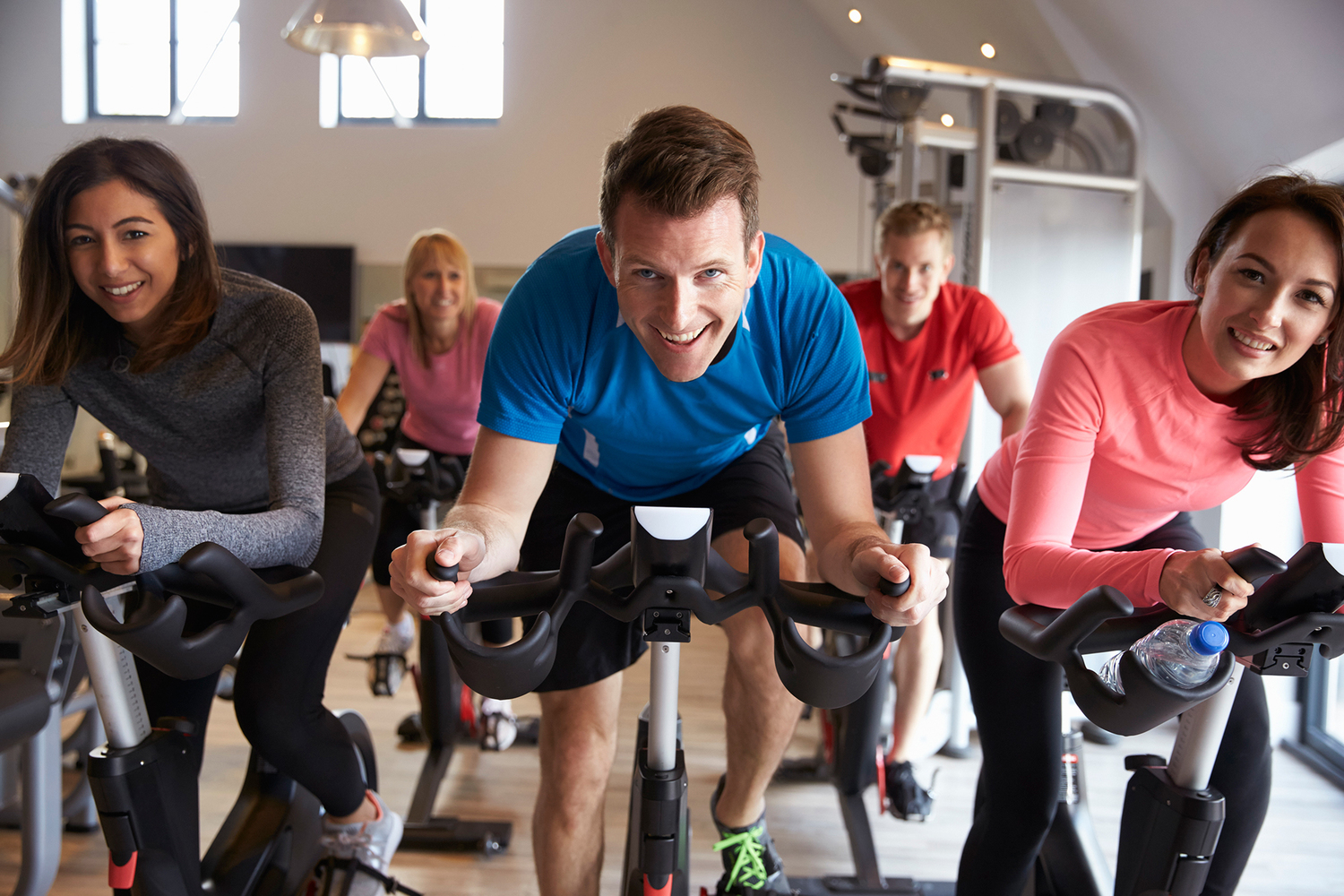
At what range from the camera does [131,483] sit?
354cm

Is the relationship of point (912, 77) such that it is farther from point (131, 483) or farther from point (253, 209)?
point (253, 209)

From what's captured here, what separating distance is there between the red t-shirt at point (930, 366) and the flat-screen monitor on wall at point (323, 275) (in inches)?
251

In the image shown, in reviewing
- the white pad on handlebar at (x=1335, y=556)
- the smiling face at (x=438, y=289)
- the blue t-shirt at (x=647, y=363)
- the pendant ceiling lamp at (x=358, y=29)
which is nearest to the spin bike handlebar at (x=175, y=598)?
the blue t-shirt at (x=647, y=363)

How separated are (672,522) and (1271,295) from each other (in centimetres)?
95

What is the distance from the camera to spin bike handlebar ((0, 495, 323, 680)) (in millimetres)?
1151

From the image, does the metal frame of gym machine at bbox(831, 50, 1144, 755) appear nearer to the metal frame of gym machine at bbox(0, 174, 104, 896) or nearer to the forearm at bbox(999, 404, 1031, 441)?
the forearm at bbox(999, 404, 1031, 441)

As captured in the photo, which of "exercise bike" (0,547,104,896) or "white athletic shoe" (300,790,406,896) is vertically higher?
"exercise bike" (0,547,104,896)

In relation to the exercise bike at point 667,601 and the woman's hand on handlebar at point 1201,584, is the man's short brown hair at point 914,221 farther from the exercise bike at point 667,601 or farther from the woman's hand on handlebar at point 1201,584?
the exercise bike at point 667,601

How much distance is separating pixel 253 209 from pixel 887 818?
787cm

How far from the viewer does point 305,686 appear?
167 cm

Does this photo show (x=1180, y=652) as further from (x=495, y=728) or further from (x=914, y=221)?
(x=495, y=728)

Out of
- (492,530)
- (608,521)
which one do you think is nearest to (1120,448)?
(608,521)

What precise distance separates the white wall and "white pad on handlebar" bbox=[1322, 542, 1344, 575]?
22.6 feet

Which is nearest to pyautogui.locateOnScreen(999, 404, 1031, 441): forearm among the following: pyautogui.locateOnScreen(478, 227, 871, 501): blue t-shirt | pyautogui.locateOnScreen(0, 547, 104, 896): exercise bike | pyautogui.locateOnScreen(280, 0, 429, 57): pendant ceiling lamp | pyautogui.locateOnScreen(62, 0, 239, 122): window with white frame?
pyautogui.locateOnScreen(478, 227, 871, 501): blue t-shirt
